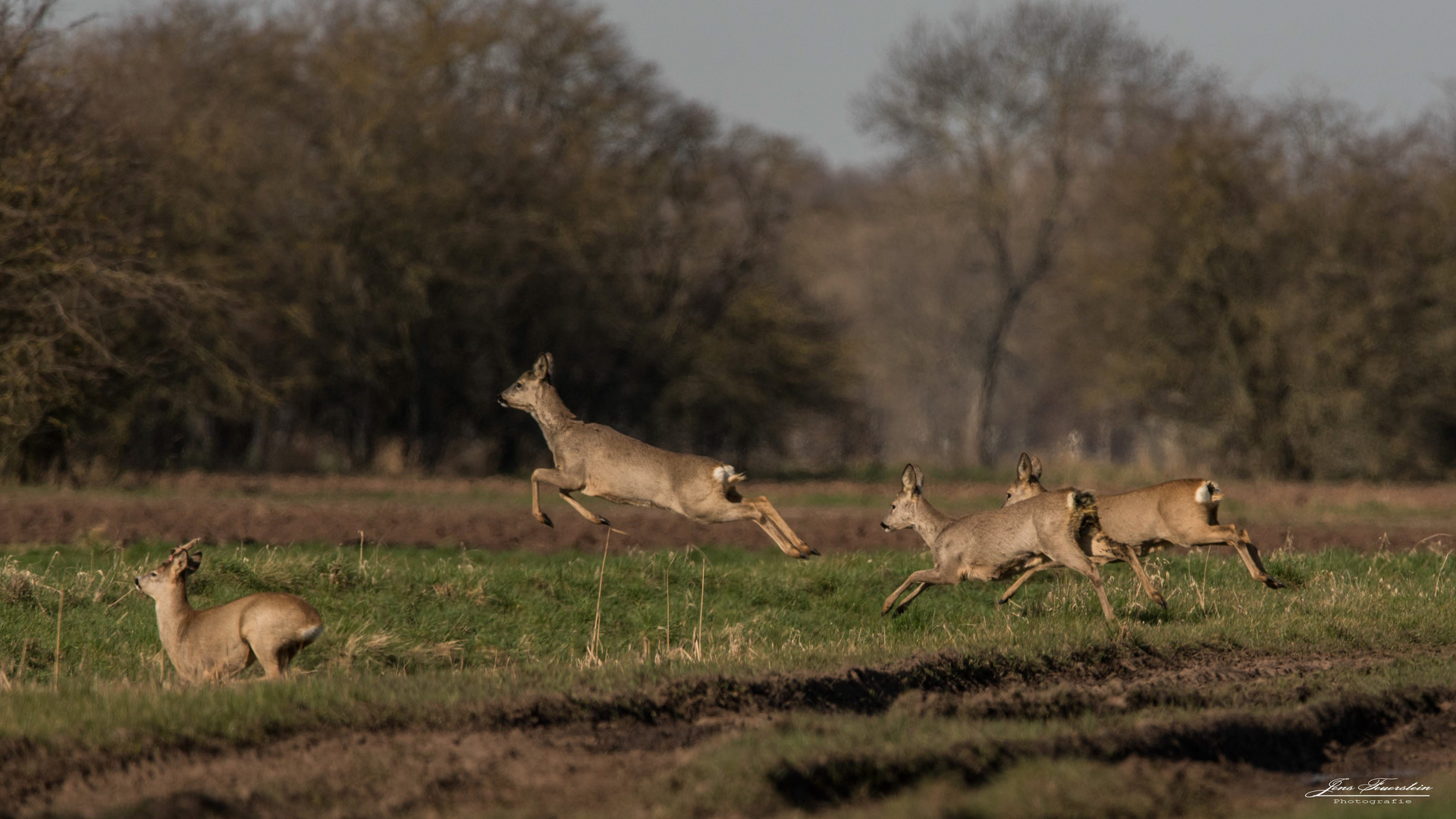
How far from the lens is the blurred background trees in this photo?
110 ft

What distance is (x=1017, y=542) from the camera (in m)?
13.2

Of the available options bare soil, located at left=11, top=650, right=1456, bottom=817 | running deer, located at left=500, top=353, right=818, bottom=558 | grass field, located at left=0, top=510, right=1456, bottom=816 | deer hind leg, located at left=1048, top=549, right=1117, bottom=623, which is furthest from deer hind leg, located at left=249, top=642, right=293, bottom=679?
deer hind leg, located at left=1048, top=549, right=1117, bottom=623

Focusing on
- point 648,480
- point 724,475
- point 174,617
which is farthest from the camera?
point 648,480

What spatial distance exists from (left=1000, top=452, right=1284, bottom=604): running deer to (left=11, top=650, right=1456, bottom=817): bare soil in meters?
3.37

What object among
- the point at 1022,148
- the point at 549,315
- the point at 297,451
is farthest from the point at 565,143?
the point at 1022,148

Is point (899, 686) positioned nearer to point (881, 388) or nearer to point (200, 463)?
point (200, 463)

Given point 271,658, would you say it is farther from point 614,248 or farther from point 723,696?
point 614,248

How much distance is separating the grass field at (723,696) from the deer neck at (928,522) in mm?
764

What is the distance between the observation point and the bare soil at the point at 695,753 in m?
7.12

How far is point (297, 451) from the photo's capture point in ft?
125

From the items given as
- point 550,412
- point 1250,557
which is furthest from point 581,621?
point 1250,557

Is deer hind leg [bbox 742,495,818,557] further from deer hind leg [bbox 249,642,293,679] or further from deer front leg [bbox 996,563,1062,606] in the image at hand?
deer hind leg [bbox 249,642,293,679]

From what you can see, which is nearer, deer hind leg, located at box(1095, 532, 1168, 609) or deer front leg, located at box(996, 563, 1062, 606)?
deer hind leg, located at box(1095, 532, 1168, 609)

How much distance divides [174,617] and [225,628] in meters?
0.65
